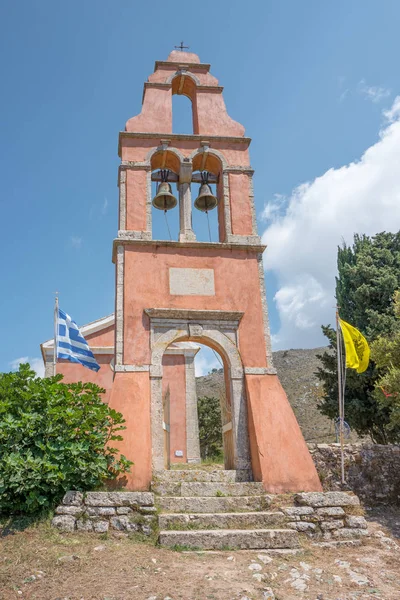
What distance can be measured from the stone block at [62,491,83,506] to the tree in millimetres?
10177

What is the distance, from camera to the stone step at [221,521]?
6871 millimetres

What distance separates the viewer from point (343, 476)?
28.3 feet

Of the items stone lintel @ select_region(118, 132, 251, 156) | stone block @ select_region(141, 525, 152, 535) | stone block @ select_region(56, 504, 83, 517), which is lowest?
stone block @ select_region(141, 525, 152, 535)

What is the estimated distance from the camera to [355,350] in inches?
372

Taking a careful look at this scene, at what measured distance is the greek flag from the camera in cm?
1087

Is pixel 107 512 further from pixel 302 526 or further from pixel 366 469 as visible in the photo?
pixel 366 469

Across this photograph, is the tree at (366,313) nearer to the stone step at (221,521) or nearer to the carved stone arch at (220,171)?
the carved stone arch at (220,171)

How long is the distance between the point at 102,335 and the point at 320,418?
19581 mm

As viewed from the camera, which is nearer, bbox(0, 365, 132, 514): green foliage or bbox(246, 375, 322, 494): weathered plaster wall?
bbox(0, 365, 132, 514): green foliage

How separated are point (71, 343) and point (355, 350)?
615 cm

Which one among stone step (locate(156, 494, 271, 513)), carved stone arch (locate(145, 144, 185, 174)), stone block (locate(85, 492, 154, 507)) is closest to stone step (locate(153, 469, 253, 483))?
stone step (locate(156, 494, 271, 513))

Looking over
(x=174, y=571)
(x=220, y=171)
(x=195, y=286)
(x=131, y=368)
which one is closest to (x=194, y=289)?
(x=195, y=286)

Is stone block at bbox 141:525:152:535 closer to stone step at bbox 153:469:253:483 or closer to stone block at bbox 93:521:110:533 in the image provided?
stone block at bbox 93:521:110:533

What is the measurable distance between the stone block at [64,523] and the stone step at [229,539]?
1289 millimetres
